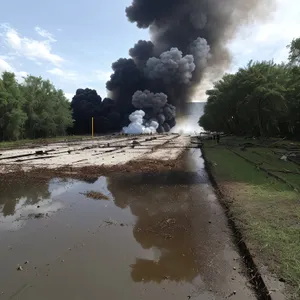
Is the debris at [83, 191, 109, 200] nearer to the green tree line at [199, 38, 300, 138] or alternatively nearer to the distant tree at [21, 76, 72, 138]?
the green tree line at [199, 38, 300, 138]

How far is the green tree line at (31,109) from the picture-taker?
2120 inches

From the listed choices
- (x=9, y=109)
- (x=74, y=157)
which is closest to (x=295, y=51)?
(x=74, y=157)

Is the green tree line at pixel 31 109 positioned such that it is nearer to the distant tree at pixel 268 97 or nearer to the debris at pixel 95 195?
the distant tree at pixel 268 97

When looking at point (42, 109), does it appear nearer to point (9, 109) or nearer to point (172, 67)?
point (9, 109)

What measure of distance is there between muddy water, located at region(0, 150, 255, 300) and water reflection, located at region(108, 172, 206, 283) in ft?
0.06

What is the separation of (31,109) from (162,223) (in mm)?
62312

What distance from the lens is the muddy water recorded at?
16.1 feet

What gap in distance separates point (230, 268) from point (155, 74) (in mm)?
89222

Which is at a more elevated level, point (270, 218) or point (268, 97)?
point (268, 97)

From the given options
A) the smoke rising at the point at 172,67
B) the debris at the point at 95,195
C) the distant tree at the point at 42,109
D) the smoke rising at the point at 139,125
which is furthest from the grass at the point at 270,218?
the smoke rising at the point at 172,67

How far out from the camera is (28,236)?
23.4 feet

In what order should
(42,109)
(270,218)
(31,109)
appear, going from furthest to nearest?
(42,109)
(31,109)
(270,218)

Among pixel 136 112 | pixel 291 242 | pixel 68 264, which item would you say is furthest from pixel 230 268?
pixel 136 112

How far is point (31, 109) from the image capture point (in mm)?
64188
